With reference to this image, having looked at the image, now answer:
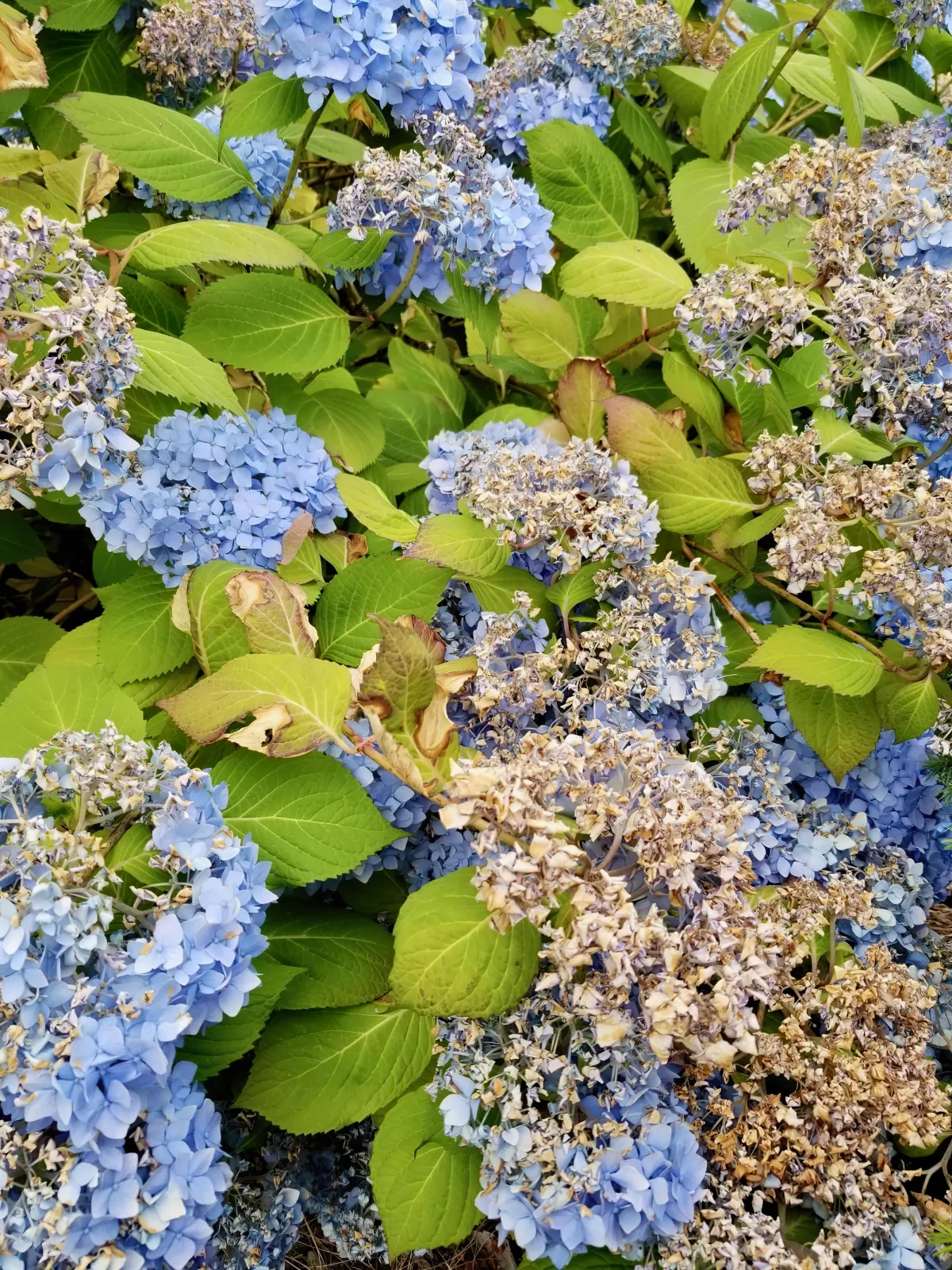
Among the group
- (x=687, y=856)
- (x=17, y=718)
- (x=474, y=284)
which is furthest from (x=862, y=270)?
(x=17, y=718)

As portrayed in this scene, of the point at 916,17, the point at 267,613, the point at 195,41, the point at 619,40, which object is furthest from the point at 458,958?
the point at 916,17

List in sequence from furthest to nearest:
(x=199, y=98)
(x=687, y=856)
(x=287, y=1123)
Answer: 1. (x=199, y=98)
2. (x=287, y=1123)
3. (x=687, y=856)

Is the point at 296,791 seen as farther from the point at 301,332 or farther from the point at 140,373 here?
the point at 301,332

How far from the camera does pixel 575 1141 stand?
3.38 feet

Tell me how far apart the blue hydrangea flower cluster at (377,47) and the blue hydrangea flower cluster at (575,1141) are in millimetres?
1167

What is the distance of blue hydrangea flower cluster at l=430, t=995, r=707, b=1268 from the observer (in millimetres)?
1014

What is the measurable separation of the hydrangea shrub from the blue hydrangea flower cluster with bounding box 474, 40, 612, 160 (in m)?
0.02

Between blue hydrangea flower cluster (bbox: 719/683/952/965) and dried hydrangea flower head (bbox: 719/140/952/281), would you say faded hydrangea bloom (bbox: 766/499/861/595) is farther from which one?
dried hydrangea flower head (bbox: 719/140/952/281)

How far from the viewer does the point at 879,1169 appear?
1.22 metres

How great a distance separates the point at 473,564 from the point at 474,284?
0.47 metres

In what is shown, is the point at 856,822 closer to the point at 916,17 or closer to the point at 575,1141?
the point at 575,1141

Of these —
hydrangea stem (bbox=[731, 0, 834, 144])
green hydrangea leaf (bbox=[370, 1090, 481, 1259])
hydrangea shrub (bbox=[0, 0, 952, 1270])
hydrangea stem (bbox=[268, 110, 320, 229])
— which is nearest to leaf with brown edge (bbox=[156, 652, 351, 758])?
hydrangea shrub (bbox=[0, 0, 952, 1270])

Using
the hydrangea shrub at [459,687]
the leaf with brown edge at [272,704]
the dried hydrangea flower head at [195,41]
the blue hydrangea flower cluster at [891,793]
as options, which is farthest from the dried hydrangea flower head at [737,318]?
the dried hydrangea flower head at [195,41]

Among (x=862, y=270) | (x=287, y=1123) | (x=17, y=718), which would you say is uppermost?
(x=862, y=270)
